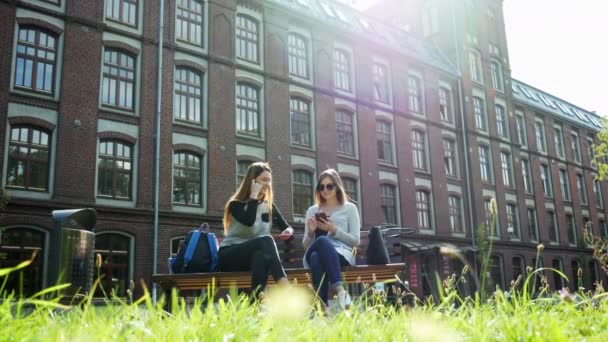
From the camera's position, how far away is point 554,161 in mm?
36875

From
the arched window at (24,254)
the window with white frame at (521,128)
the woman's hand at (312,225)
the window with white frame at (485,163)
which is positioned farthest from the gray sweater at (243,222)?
the window with white frame at (521,128)

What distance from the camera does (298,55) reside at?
23.5 metres

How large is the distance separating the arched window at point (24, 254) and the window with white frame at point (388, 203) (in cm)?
1424

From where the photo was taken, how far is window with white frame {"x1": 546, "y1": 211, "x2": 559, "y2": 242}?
115 ft

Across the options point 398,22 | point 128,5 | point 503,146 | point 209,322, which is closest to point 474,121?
point 503,146

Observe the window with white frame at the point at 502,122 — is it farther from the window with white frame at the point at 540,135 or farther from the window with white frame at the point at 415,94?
the window with white frame at the point at 415,94

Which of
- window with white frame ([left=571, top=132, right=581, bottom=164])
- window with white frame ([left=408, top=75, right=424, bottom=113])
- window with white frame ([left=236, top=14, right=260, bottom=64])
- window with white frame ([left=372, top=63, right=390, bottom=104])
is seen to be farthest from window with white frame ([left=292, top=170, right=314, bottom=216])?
Answer: window with white frame ([left=571, top=132, right=581, bottom=164])

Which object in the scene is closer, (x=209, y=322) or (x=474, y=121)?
(x=209, y=322)

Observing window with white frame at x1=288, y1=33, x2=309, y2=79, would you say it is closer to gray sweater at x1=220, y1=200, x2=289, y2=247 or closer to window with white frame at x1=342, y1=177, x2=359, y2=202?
window with white frame at x1=342, y1=177, x2=359, y2=202

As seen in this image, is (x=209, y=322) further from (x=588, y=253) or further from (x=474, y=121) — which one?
(x=588, y=253)

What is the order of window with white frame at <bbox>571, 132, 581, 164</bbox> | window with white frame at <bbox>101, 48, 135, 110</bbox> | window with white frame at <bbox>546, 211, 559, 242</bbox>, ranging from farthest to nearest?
1. window with white frame at <bbox>571, 132, 581, 164</bbox>
2. window with white frame at <bbox>546, 211, 559, 242</bbox>
3. window with white frame at <bbox>101, 48, 135, 110</bbox>

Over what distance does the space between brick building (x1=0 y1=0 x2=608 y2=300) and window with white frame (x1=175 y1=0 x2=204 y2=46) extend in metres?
0.05

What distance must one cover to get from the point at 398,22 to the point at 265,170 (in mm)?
32245

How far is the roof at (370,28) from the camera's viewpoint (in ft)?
81.5
